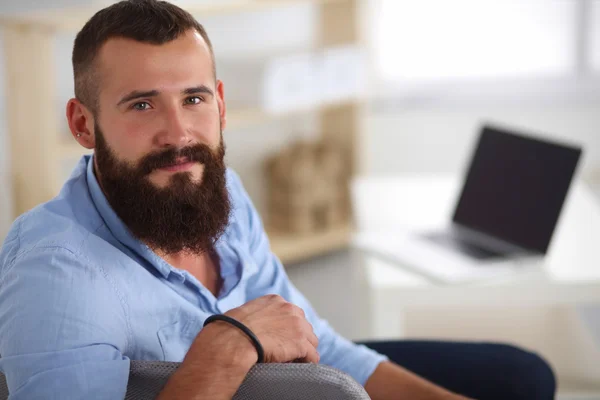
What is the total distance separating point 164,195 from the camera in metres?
1.08

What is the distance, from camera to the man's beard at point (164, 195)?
106 cm

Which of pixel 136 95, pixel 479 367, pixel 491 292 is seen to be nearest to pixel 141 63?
pixel 136 95

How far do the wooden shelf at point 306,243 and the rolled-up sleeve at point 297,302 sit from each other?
1930 mm

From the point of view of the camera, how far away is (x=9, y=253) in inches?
40.3

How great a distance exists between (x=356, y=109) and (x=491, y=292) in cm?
204

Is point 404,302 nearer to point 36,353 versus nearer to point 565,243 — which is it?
point 565,243

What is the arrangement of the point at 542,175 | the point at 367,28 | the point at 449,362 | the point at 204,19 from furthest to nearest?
the point at 367,28 → the point at 204,19 → the point at 542,175 → the point at 449,362

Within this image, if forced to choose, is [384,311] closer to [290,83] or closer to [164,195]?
[164,195]

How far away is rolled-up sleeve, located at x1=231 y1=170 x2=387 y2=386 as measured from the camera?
1396 millimetres

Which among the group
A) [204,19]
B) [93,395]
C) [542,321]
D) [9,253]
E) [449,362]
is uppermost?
[204,19]

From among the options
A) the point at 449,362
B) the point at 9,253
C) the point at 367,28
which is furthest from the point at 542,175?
the point at 367,28

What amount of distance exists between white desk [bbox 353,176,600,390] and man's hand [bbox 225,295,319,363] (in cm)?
65

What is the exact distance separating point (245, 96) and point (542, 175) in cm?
184

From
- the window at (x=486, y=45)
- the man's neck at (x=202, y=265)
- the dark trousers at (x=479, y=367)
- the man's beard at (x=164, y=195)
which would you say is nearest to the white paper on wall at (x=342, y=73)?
the window at (x=486, y=45)
